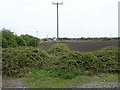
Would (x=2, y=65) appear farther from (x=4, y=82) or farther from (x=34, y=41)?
(x=34, y=41)

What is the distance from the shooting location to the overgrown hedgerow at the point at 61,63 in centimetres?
772

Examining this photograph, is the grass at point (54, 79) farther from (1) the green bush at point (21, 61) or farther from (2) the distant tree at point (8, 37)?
(2) the distant tree at point (8, 37)

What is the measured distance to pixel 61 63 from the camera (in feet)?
26.6

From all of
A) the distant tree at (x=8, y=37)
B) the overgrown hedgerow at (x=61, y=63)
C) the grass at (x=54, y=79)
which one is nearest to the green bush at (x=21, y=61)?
the overgrown hedgerow at (x=61, y=63)

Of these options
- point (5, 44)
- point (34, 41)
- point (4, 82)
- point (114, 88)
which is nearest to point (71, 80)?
point (114, 88)

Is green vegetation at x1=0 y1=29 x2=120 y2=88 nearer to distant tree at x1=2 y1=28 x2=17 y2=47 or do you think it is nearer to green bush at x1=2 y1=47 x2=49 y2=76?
green bush at x1=2 y1=47 x2=49 y2=76

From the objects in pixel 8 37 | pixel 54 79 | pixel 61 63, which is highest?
pixel 8 37

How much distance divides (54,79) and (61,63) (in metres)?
0.91

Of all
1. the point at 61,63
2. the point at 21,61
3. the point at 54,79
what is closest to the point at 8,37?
the point at 21,61

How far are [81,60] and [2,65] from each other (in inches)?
91.2

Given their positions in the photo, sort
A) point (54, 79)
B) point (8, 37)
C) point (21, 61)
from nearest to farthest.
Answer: point (54, 79) < point (21, 61) < point (8, 37)

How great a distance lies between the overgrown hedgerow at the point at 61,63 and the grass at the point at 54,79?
0.62 feet

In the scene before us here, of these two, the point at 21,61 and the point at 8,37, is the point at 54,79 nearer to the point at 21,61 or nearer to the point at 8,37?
the point at 21,61

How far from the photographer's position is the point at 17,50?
8477 millimetres
